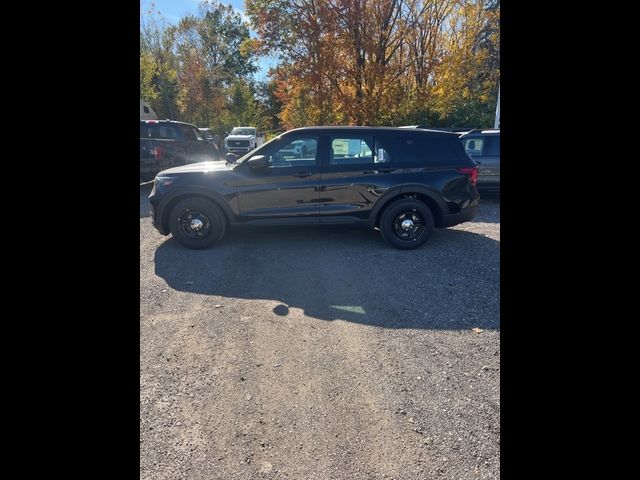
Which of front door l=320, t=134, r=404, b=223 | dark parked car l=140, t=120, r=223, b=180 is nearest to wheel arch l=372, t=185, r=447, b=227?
front door l=320, t=134, r=404, b=223

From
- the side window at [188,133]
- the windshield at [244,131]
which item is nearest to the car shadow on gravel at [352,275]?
the side window at [188,133]

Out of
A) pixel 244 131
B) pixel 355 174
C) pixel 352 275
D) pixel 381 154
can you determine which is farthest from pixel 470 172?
pixel 244 131

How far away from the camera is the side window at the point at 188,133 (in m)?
12.8

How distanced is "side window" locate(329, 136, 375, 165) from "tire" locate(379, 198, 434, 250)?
80 cm

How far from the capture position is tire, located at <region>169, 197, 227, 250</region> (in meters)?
5.38

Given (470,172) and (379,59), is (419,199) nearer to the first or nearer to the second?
(470,172)

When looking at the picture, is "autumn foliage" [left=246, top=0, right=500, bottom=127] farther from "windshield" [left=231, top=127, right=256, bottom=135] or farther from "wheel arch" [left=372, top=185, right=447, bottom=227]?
"wheel arch" [left=372, top=185, right=447, bottom=227]

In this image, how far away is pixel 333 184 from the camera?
5.25m

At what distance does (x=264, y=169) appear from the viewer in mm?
5270

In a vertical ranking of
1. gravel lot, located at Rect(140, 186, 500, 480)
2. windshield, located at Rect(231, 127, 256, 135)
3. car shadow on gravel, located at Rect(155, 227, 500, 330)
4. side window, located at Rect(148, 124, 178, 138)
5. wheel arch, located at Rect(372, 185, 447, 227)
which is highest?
windshield, located at Rect(231, 127, 256, 135)

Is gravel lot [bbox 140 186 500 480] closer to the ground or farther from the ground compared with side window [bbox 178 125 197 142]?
closer to the ground
